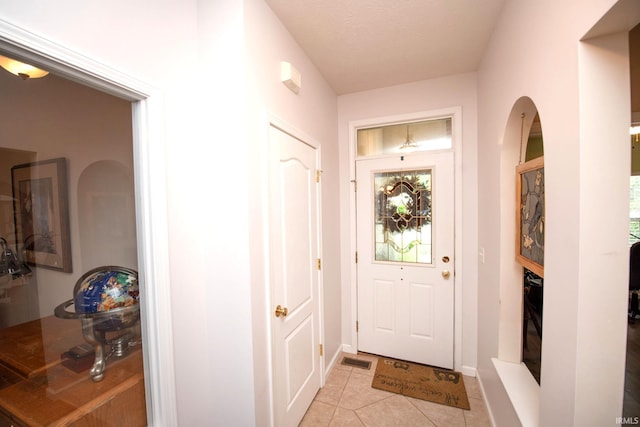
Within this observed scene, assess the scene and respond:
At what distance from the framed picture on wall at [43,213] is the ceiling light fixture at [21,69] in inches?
14.4

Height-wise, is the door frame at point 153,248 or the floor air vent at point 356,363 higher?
the door frame at point 153,248

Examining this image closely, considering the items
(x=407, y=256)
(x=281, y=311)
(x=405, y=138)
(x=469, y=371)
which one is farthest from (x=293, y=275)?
(x=469, y=371)

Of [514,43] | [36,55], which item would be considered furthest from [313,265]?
[514,43]

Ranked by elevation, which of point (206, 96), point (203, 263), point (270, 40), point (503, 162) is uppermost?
point (270, 40)

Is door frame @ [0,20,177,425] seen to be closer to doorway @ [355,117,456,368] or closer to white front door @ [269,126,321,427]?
white front door @ [269,126,321,427]

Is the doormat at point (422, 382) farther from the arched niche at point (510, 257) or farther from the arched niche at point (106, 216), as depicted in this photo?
the arched niche at point (106, 216)

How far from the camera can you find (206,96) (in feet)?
4.30

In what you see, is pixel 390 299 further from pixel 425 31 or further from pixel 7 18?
pixel 7 18

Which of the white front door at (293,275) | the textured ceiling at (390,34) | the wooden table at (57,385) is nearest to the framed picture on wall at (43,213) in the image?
the wooden table at (57,385)

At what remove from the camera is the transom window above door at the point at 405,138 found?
233cm

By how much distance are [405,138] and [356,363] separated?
231cm

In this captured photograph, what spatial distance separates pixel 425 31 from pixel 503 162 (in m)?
1.03

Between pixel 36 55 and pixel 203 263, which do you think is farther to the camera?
pixel 203 263

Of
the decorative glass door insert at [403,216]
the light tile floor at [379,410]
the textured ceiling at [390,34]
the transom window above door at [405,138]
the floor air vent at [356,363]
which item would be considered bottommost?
the floor air vent at [356,363]
